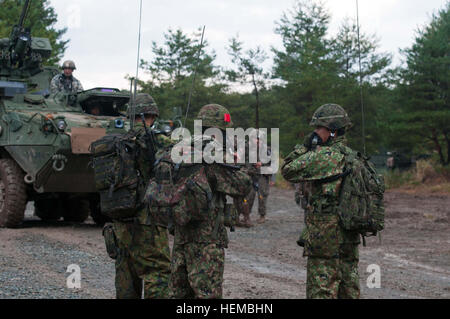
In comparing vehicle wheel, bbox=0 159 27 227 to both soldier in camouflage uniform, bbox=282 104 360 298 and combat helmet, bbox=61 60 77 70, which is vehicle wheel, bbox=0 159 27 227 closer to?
combat helmet, bbox=61 60 77 70

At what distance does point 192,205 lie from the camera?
14.6 ft

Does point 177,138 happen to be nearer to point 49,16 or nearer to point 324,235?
point 324,235

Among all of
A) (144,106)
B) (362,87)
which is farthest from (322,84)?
(144,106)

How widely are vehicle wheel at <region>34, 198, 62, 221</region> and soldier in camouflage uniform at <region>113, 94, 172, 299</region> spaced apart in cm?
801

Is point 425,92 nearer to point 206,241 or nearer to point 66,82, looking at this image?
point 66,82

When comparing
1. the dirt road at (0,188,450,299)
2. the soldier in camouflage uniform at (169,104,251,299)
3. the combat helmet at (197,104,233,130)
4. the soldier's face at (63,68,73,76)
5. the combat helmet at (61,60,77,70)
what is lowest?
the dirt road at (0,188,450,299)

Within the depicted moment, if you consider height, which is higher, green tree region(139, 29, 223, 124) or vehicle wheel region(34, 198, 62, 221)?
green tree region(139, 29, 223, 124)

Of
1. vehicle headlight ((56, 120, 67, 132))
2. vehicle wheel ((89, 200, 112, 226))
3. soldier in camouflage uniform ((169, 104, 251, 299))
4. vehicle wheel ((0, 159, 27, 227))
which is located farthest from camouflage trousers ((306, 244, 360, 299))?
vehicle wheel ((89, 200, 112, 226))

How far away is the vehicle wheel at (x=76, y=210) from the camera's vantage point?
42.9 feet

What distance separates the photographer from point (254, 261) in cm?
870

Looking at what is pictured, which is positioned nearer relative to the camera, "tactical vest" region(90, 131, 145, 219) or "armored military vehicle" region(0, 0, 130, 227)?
"tactical vest" region(90, 131, 145, 219)

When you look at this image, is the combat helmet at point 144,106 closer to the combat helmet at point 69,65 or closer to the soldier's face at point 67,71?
the combat helmet at point 69,65

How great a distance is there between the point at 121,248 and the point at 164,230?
13.9 inches

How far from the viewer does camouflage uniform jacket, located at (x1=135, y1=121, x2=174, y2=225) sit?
201 inches
